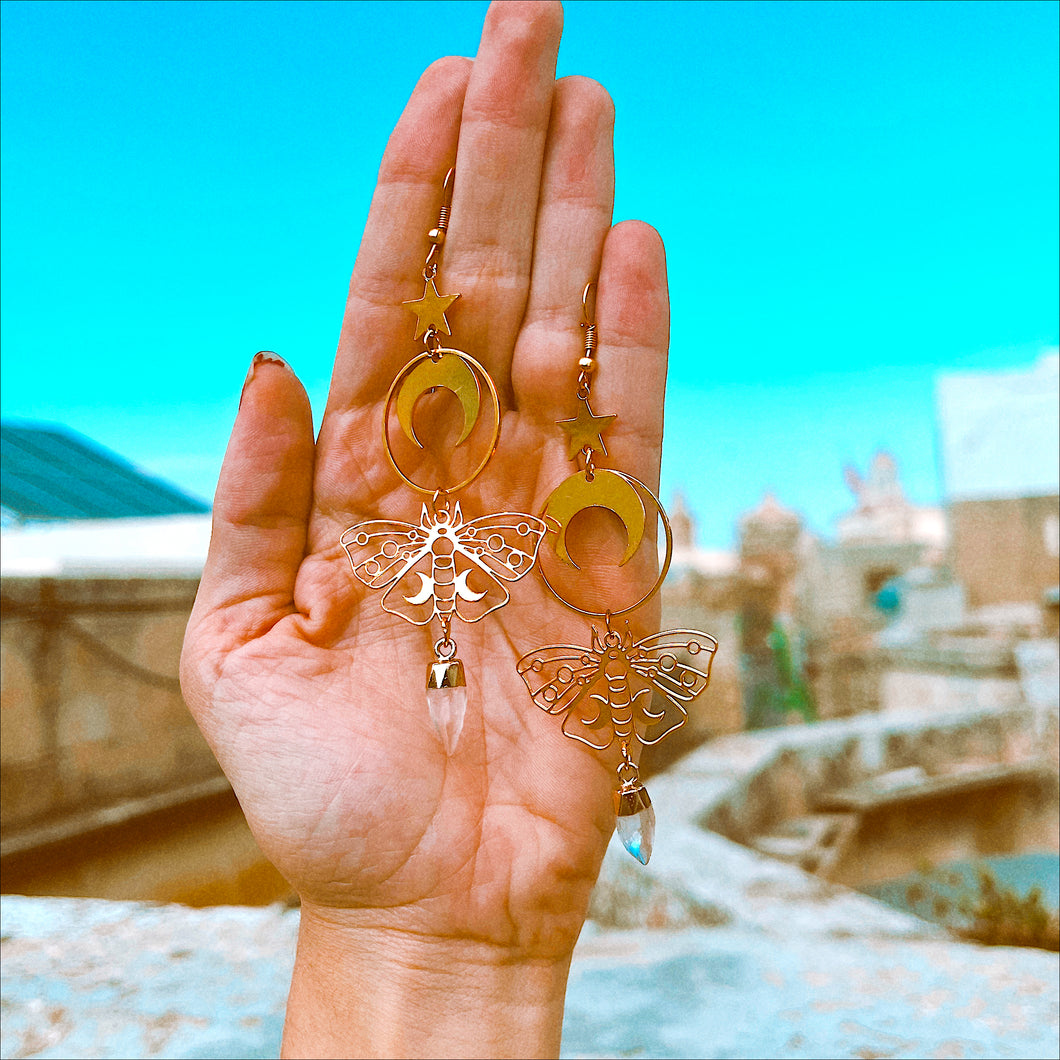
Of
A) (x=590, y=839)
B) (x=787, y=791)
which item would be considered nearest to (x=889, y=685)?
(x=787, y=791)

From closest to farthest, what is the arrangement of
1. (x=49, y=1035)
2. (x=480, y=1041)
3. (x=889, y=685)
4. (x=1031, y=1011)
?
(x=480, y=1041) → (x=49, y=1035) → (x=1031, y=1011) → (x=889, y=685)

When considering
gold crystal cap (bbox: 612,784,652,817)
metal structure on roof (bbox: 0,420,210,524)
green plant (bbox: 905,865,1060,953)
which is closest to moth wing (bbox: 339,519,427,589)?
gold crystal cap (bbox: 612,784,652,817)

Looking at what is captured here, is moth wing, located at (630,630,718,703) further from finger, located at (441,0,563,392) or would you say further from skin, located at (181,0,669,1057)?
finger, located at (441,0,563,392)

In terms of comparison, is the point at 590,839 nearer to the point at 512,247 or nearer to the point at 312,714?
the point at 312,714

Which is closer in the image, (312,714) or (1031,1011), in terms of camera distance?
(312,714)

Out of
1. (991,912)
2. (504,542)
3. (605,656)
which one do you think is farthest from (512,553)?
(991,912)

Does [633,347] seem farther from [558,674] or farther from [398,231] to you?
[558,674]
